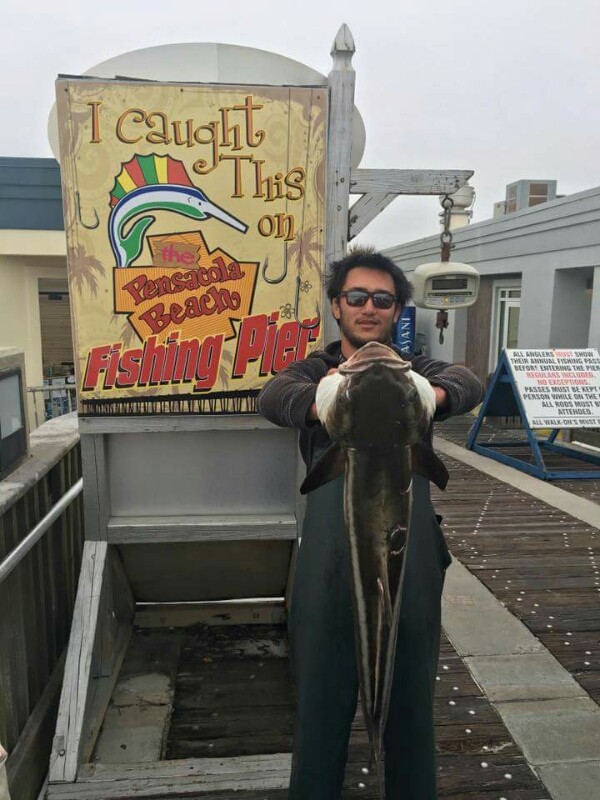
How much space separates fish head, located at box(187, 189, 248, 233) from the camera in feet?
10.2

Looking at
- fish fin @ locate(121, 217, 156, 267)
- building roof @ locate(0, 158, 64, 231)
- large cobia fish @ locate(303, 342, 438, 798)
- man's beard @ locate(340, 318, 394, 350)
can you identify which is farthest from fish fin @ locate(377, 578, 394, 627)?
building roof @ locate(0, 158, 64, 231)

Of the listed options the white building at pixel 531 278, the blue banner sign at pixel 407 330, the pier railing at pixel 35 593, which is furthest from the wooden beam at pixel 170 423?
the blue banner sign at pixel 407 330

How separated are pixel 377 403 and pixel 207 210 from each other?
5.91 ft

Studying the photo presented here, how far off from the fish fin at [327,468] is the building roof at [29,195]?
36.7 ft

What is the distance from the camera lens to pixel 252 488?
11.9 feet

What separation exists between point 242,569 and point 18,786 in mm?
1728

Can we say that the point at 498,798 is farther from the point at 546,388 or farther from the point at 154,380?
the point at 546,388

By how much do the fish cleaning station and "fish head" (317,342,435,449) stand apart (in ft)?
4.97

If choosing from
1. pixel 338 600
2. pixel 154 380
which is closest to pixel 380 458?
pixel 338 600

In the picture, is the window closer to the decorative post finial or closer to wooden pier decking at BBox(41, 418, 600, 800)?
wooden pier decking at BBox(41, 418, 600, 800)

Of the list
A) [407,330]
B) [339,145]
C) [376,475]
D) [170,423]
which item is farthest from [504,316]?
[376,475]

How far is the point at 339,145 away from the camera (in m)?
3.19

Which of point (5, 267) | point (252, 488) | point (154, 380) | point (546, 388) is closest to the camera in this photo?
point (154, 380)

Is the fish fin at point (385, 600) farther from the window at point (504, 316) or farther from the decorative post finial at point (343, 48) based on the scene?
the window at point (504, 316)
